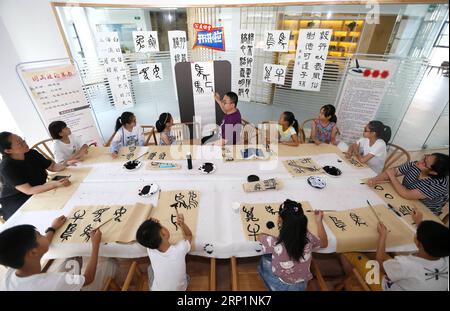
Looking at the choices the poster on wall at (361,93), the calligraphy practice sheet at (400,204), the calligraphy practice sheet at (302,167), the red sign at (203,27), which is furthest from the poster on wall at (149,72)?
the calligraphy practice sheet at (400,204)

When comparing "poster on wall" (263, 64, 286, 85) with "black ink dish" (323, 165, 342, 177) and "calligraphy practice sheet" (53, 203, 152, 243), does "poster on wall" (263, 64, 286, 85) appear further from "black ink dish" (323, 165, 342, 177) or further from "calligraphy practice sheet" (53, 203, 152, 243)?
"calligraphy practice sheet" (53, 203, 152, 243)

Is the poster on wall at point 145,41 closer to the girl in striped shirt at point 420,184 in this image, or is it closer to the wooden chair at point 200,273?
the wooden chair at point 200,273

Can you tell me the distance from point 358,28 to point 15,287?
4.38 meters

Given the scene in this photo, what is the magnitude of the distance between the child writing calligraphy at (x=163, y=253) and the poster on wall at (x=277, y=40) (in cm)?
285

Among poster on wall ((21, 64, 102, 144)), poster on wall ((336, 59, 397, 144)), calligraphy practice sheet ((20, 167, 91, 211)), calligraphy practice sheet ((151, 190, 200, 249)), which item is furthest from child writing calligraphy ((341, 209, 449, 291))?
poster on wall ((21, 64, 102, 144))

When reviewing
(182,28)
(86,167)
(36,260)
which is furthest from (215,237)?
(182,28)

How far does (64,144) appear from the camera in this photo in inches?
81.6

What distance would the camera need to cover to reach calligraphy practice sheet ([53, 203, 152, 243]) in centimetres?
125

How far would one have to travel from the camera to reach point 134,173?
178 centimetres

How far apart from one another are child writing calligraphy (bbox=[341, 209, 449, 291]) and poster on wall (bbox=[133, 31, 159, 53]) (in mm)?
3390

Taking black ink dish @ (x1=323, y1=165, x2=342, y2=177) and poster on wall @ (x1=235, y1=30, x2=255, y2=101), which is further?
poster on wall @ (x1=235, y1=30, x2=255, y2=101)

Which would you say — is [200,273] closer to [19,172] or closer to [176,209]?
[176,209]

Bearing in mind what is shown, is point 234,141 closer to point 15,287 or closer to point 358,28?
point 15,287
